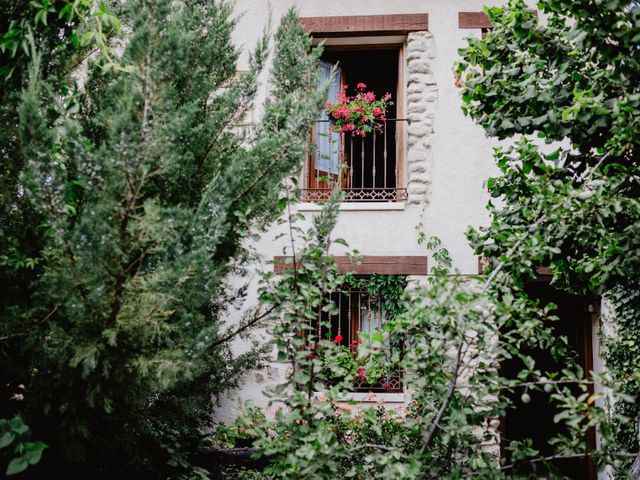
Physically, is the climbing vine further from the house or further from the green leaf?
the green leaf

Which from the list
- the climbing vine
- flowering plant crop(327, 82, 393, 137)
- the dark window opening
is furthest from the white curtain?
the dark window opening

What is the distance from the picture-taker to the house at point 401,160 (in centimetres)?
651

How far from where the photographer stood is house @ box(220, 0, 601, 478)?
21.4 ft

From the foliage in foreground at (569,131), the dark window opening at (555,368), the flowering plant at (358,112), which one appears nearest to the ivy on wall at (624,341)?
the dark window opening at (555,368)

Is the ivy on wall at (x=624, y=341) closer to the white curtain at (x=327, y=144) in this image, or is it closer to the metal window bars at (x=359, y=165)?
the metal window bars at (x=359, y=165)

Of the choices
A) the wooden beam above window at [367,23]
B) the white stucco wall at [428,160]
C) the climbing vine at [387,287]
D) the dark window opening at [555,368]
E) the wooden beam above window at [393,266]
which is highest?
the wooden beam above window at [367,23]

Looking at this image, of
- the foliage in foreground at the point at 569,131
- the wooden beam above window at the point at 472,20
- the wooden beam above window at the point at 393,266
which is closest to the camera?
the foliage in foreground at the point at 569,131

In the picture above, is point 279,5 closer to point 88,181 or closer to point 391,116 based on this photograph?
point 391,116

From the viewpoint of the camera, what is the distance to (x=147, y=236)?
2293 mm

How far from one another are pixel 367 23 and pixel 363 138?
4.25 ft

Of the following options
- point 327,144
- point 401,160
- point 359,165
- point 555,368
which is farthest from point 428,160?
point 555,368

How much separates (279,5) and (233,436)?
4773 mm

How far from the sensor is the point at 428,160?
21.9 ft

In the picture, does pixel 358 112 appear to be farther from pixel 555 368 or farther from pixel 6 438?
pixel 6 438
